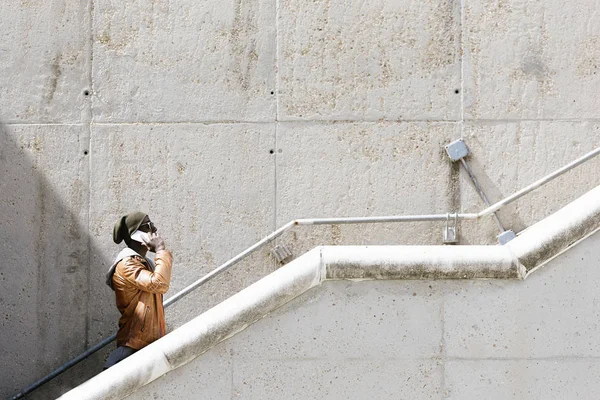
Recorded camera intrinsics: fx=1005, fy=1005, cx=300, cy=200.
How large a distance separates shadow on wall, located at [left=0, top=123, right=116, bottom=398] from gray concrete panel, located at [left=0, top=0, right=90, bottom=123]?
6.7 inches

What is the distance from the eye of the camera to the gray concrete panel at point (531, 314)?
586 cm

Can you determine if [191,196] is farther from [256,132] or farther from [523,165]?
[523,165]

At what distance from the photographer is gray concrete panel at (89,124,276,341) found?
770 centimetres

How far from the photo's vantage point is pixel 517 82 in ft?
25.2

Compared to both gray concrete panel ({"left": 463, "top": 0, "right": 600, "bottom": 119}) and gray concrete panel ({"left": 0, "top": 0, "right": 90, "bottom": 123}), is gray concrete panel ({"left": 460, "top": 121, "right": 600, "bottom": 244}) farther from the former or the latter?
gray concrete panel ({"left": 0, "top": 0, "right": 90, "bottom": 123})

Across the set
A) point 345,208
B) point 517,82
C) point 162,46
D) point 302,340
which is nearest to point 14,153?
point 162,46

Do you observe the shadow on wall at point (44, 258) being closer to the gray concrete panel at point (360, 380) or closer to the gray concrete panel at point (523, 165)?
the gray concrete panel at point (360, 380)

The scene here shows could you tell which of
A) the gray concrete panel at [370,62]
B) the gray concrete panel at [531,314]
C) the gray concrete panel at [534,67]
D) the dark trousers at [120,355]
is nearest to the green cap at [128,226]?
the dark trousers at [120,355]

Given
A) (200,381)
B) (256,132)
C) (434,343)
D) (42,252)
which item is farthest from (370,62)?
(200,381)

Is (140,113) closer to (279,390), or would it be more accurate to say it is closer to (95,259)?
(95,259)

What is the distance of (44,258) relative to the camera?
773 cm

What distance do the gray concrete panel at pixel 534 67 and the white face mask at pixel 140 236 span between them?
2.70m

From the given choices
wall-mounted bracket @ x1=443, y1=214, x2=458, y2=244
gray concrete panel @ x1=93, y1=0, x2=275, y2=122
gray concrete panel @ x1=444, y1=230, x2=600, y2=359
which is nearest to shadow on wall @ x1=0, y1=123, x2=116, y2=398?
gray concrete panel @ x1=93, y1=0, x2=275, y2=122

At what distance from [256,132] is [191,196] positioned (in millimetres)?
700
